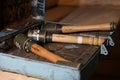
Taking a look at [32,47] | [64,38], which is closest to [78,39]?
[64,38]

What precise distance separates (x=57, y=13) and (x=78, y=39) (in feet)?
1.65

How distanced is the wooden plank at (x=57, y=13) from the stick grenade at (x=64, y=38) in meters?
0.32

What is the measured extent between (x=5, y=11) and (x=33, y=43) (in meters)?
0.19

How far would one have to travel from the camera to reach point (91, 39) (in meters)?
0.75

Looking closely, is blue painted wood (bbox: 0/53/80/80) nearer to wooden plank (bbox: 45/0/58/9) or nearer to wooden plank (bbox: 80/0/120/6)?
wooden plank (bbox: 45/0/58/9)

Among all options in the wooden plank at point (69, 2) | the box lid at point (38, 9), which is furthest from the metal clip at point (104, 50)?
the wooden plank at point (69, 2)

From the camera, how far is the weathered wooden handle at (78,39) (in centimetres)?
75

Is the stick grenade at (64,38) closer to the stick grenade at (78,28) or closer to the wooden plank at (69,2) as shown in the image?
the stick grenade at (78,28)

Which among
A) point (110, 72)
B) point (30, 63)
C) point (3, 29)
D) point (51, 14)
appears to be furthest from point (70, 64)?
point (110, 72)

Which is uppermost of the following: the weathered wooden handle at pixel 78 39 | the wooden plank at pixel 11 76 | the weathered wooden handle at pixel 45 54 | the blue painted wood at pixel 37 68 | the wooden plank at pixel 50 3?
the wooden plank at pixel 50 3

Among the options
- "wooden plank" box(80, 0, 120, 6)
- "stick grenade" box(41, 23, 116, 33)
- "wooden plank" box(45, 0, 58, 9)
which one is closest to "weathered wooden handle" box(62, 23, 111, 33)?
"stick grenade" box(41, 23, 116, 33)

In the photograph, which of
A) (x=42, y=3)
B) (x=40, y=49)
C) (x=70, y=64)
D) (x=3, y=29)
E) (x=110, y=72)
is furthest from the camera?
(x=110, y=72)

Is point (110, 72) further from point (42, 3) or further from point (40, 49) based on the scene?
point (40, 49)

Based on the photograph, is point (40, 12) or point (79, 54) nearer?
point (79, 54)
